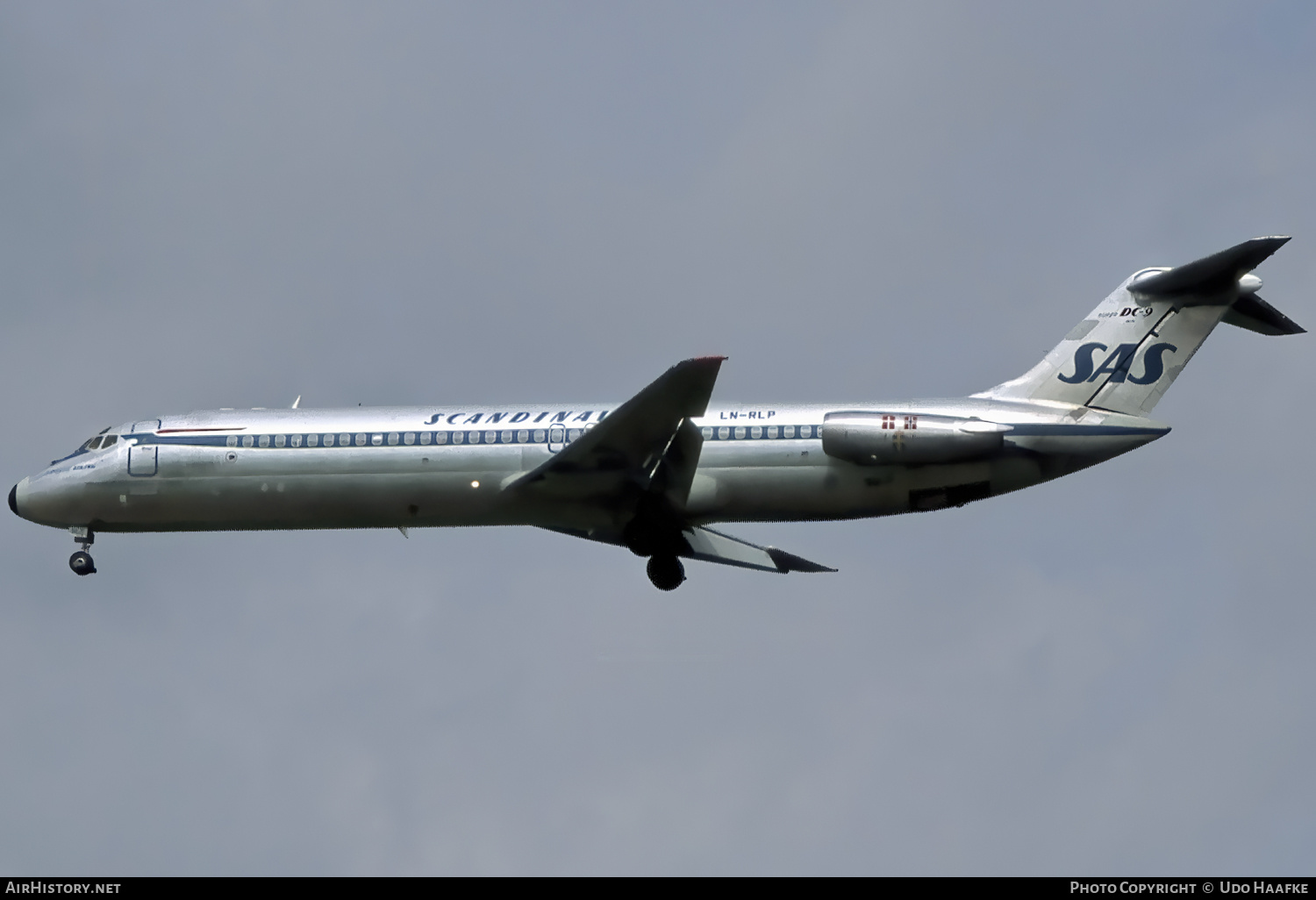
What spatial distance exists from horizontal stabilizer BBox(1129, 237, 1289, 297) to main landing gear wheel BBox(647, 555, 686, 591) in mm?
9483

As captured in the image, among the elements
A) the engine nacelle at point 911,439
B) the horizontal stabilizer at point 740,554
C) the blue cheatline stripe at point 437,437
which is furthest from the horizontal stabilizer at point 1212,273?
the horizontal stabilizer at point 740,554

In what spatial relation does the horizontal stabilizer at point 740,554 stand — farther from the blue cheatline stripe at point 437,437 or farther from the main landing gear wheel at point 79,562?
the main landing gear wheel at point 79,562

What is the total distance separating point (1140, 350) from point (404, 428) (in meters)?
12.9

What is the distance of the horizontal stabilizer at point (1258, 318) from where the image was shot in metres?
30.2

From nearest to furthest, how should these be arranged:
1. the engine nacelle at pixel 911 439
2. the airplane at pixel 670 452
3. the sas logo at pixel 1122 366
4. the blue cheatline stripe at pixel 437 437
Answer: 1. the engine nacelle at pixel 911 439
2. the airplane at pixel 670 452
3. the blue cheatline stripe at pixel 437 437
4. the sas logo at pixel 1122 366

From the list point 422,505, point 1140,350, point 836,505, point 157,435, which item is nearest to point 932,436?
point 836,505

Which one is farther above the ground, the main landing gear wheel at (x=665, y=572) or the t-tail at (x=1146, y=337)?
the t-tail at (x=1146, y=337)

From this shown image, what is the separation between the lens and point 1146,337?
1211 inches

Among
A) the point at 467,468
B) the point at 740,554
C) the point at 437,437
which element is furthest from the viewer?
the point at 740,554

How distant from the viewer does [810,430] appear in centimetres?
3008

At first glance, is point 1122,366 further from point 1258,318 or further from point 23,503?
point 23,503

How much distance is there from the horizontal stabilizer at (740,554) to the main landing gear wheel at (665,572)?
52 centimetres

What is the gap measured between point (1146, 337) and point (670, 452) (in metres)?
8.54

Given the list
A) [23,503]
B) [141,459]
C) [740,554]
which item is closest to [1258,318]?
[740,554]
